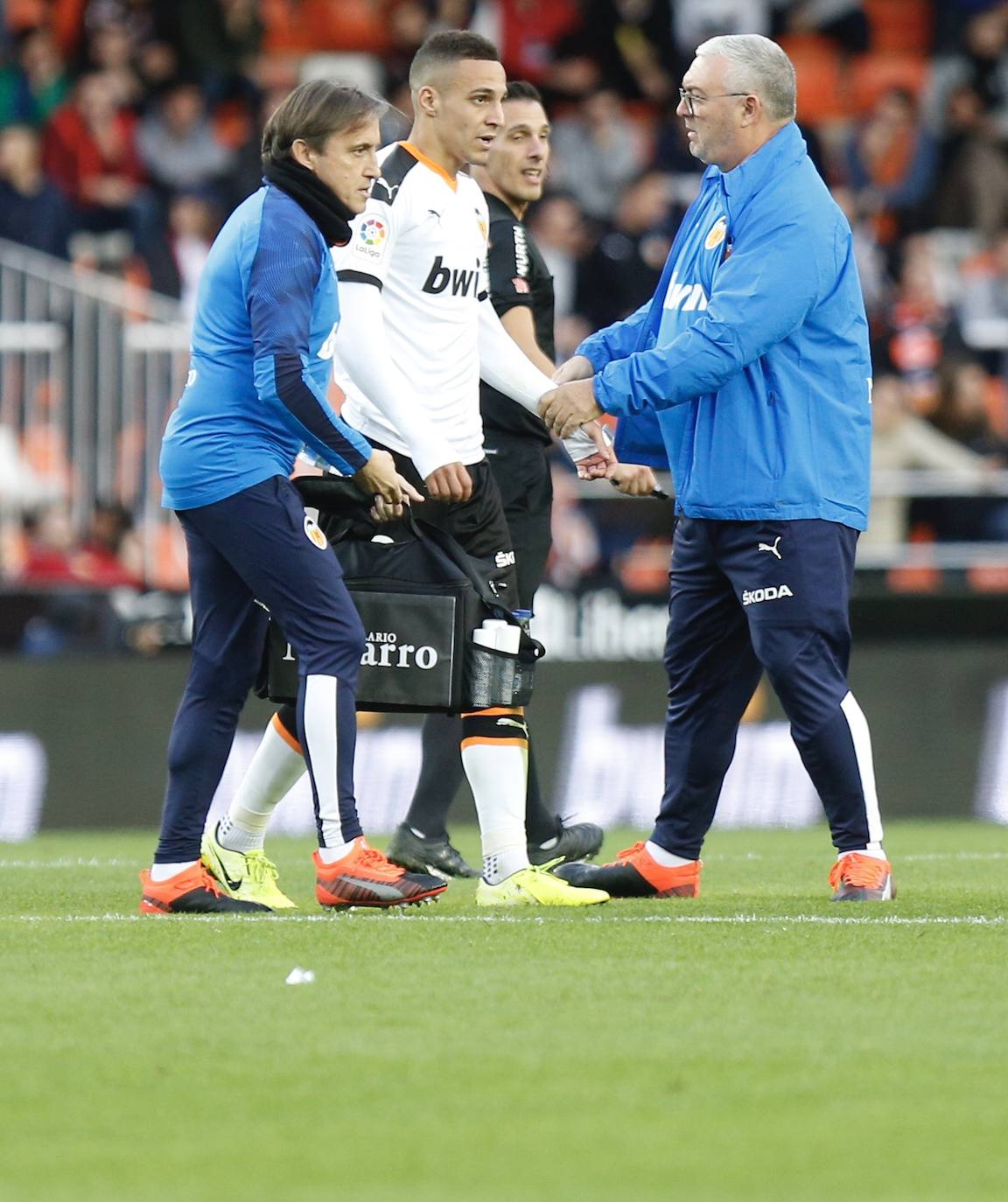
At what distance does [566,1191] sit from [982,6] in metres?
16.0

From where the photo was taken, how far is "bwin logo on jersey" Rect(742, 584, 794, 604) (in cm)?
624

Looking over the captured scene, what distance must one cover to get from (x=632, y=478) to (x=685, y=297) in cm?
57

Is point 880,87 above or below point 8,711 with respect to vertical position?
above

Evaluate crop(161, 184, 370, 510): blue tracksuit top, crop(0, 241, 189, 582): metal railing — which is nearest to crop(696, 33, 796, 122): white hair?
crop(161, 184, 370, 510): blue tracksuit top

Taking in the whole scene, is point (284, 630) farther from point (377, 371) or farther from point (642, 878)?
point (642, 878)

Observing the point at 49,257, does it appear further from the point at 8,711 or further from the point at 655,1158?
the point at 655,1158

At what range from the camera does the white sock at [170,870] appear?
6.18 m

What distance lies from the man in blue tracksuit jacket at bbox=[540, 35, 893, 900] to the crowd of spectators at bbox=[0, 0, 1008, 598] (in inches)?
246

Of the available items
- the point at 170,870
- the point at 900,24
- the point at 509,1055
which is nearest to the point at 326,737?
the point at 170,870

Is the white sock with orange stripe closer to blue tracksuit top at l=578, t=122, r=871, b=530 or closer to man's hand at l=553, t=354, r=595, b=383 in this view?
blue tracksuit top at l=578, t=122, r=871, b=530

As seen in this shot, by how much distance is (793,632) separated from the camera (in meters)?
6.23

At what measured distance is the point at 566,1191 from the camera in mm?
3240

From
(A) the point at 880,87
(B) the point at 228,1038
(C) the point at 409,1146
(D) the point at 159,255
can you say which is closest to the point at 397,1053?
(B) the point at 228,1038

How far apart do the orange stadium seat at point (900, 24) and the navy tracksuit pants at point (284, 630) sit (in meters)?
13.7
